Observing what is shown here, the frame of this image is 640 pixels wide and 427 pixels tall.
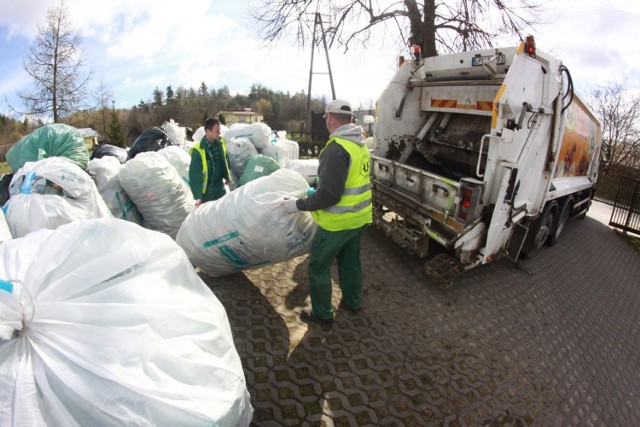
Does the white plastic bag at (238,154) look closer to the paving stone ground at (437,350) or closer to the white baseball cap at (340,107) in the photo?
the paving stone ground at (437,350)

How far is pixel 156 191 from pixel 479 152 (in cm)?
300

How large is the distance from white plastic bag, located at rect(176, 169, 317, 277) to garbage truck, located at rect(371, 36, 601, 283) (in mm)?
1390

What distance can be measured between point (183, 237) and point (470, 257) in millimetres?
2403

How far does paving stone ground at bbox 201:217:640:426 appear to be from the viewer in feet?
6.55

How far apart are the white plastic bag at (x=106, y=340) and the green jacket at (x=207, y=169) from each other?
1948 millimetres

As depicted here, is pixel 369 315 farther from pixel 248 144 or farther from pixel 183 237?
pixel 248 144

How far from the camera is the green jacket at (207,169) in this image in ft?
11.0

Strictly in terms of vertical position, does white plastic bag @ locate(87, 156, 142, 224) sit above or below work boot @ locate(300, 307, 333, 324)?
above

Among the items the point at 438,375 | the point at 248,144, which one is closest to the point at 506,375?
the point at 438,375

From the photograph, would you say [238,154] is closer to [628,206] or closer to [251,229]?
[251,229]

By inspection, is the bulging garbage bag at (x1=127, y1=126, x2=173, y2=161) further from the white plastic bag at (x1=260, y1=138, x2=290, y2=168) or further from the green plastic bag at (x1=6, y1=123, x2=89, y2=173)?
the green plastic bag at (x1=6, y1=123, x2=89, y2=173)

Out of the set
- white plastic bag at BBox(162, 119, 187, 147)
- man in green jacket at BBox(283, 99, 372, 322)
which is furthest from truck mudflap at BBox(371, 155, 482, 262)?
white plastic bag at BBox(162, 119, 187, 147)

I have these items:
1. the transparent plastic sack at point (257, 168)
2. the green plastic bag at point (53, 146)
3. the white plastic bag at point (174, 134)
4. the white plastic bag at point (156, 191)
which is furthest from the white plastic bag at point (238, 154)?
the white plastic bag at point (174, 134)

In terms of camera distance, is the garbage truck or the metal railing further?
the metal railing
